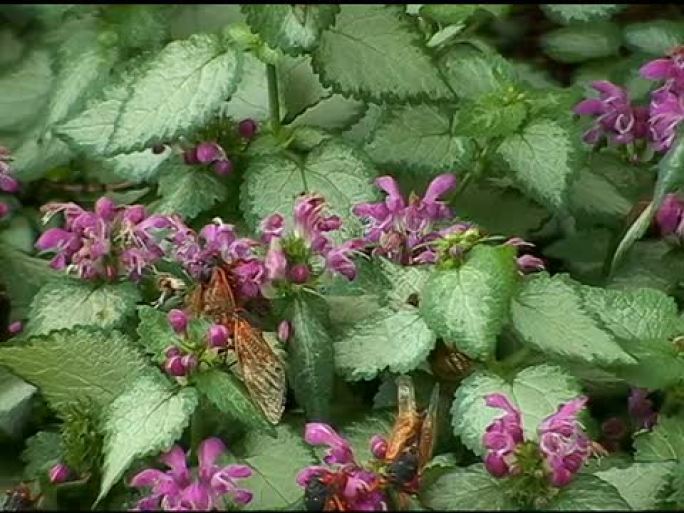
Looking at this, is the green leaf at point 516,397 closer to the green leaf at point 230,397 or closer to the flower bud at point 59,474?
the green leaf at point 230,397

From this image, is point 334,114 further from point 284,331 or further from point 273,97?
point 284,331

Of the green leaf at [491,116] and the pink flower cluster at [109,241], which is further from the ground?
the pink flower cluster at [109,241]

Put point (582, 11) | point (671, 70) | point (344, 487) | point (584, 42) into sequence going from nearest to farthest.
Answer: point (344, 487) < point (671, 70) < point (582, 11) < point (584, 42)

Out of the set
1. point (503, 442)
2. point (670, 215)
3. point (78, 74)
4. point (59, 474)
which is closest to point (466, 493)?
point (503, 442)

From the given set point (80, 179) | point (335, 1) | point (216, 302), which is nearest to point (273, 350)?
point (216, 302)

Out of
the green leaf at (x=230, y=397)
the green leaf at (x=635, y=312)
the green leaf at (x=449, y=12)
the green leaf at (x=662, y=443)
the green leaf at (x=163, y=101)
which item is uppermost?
the green leaf at (x=163, y=101)

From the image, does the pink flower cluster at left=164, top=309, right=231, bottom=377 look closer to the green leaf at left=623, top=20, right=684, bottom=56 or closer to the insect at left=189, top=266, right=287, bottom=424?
the insect at left=189, top=266, right=287, bottom=424

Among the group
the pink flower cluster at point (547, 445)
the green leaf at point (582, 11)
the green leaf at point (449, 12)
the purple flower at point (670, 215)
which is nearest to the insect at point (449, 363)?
the pink flower cluster at point (547, 445)
